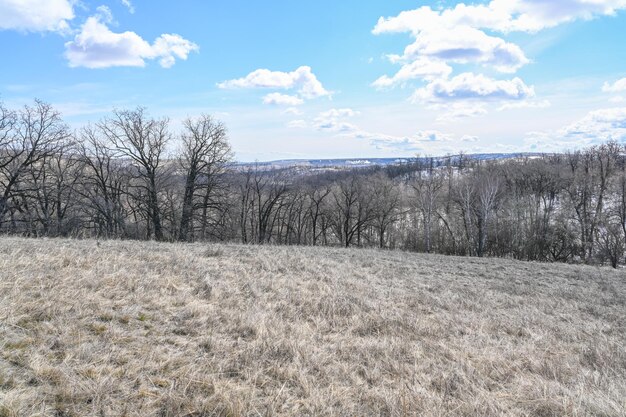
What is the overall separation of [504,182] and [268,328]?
58507mm

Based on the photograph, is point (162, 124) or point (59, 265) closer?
point (59, 265)

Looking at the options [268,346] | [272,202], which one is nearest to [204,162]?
[272,202]

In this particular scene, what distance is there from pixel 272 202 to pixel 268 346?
3949cm

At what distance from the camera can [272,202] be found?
4372 cm

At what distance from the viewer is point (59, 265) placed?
20.1 feet

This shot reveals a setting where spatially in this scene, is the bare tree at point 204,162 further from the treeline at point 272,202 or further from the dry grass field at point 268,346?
the dry grass field at point 268,346

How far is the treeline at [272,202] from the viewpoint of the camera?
29.2 meters

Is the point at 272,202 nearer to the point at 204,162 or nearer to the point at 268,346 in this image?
the point at 204,162

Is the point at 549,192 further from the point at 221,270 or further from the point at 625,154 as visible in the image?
the point at 221,270

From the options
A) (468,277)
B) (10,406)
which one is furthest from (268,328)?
(468,277)

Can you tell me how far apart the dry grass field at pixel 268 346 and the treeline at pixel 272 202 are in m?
13.1

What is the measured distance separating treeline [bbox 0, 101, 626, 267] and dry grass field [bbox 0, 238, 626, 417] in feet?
43.1

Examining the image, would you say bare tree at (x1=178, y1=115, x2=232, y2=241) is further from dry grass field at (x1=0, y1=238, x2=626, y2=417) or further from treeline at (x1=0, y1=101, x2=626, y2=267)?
dry grass field at (x1=0, y1=238, x2=626, y2=417)

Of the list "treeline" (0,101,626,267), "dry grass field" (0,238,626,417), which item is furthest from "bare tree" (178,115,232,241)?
"dry grass field" (0,238,626,417)
